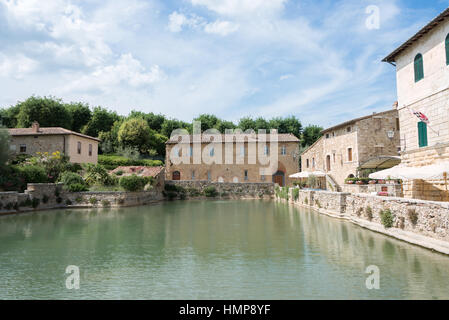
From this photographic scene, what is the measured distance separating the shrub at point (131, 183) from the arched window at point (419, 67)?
19660mm

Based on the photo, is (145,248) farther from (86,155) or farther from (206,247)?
(86,155)

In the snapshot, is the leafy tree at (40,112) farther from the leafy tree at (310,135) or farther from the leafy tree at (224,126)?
the leafy tree at (310,135)

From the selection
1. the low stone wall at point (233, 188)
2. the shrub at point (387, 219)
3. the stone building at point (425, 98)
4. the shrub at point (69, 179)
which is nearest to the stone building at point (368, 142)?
the stone building at point (425, 98)

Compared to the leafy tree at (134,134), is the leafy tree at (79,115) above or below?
above

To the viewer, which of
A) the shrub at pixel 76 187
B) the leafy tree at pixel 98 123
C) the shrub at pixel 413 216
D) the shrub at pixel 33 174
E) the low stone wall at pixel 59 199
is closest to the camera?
the shrub at pixel 413 216

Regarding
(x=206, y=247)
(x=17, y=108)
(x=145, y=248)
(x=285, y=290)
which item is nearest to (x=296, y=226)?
(x=206, y=247)

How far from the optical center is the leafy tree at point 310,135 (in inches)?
1950

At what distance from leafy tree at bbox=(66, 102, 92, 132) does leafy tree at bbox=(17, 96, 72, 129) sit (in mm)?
5114

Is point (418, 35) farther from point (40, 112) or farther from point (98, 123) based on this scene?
point (98, 123)

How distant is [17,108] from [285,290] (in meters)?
48.4

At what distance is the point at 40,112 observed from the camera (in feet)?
128

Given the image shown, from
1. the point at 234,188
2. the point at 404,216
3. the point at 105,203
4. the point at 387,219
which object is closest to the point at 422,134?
the point at 387,219

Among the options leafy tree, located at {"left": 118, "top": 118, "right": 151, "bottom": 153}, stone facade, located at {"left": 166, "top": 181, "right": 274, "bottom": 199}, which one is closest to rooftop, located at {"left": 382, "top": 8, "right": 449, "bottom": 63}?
stone facade, located at {"left": 166, "top": 181, "right": 274, "bottom": 199}
